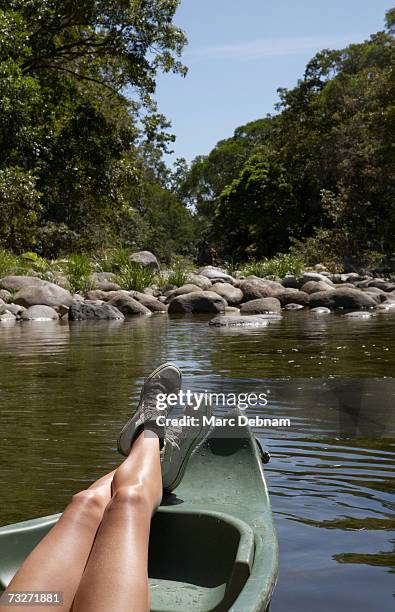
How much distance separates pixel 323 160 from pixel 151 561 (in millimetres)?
30107

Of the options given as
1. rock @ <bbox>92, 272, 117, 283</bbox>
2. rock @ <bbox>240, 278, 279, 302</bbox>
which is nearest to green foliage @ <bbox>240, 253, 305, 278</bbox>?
rock @ <bbox>240, 278, 279, 302</bbox>

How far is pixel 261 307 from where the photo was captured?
17.8m

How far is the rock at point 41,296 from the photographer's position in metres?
17.2

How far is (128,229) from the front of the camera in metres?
32.1

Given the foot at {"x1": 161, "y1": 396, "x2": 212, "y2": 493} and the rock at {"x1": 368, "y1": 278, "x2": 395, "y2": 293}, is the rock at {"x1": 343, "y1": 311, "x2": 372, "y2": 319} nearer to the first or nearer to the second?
the rock at {"x1": 368, "y1": 278, "x2": 395, "y2": 293}

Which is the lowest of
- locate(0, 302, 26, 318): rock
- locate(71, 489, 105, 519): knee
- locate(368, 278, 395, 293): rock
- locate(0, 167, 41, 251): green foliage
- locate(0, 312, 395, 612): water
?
locate(0, 312, 395, 612): water

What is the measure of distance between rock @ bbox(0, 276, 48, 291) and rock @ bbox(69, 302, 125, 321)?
169cm

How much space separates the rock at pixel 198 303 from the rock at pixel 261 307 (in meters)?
0.58

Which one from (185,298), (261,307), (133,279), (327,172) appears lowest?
(261,307)

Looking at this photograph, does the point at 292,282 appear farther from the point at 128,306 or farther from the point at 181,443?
the point at 181,443

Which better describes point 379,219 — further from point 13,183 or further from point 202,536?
point 202,536

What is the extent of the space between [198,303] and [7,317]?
429 cm

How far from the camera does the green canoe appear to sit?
85.7 inches

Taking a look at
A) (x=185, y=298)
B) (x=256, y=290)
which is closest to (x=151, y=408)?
(x=185, y=298)
